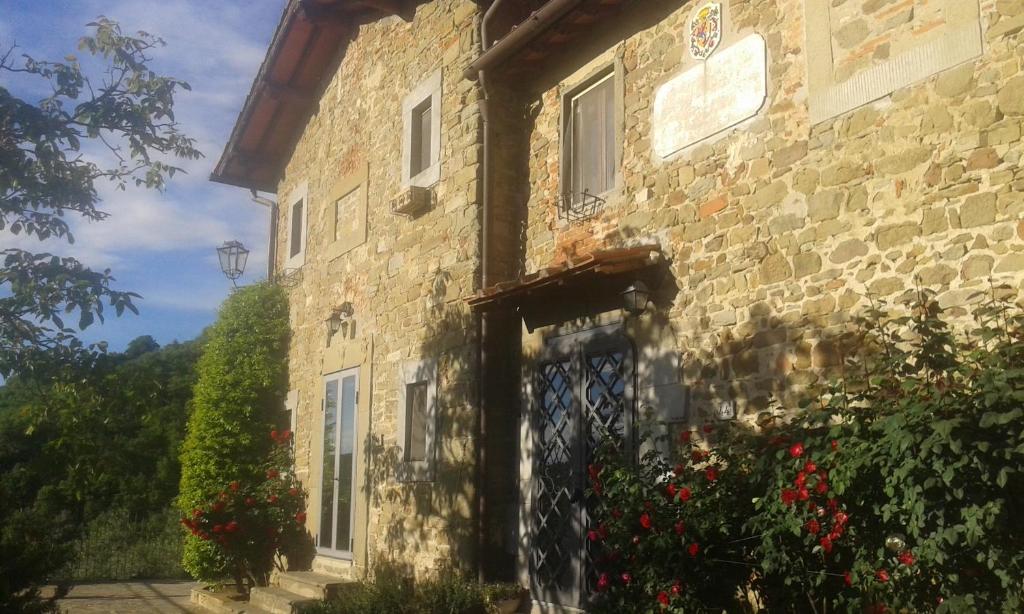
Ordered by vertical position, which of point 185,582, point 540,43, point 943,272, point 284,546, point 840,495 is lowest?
point 185,582

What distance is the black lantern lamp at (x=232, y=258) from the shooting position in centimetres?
1316

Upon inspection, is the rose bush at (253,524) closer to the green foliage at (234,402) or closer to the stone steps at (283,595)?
the green foliage at (234,402)

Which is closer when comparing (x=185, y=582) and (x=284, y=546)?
(x=284, y=546)

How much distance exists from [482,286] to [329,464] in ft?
12.6

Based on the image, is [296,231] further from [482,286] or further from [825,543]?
[825,543]

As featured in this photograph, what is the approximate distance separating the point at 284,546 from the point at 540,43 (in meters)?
6.75

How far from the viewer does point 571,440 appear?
725 centimetres

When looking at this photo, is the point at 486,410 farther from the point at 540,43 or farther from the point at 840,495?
the point at 840,495

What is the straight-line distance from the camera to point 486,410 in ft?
25.5

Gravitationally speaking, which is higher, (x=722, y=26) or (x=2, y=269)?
(x=722, y=26)

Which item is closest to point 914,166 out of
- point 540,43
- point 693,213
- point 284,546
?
point 693,213

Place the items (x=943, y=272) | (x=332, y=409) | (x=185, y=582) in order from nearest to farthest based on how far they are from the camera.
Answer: (x=943, y=272) → (x=332, y=409) → (x=185, y=582)

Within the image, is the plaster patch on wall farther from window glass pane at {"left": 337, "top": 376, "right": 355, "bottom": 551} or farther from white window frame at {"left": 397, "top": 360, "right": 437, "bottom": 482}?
window glass pane at {"left": 337, "top": 376, "right": 355, "bottom": 551}

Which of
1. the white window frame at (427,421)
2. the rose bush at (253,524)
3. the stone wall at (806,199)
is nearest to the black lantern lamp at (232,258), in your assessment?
the rose bush at (253,524)
